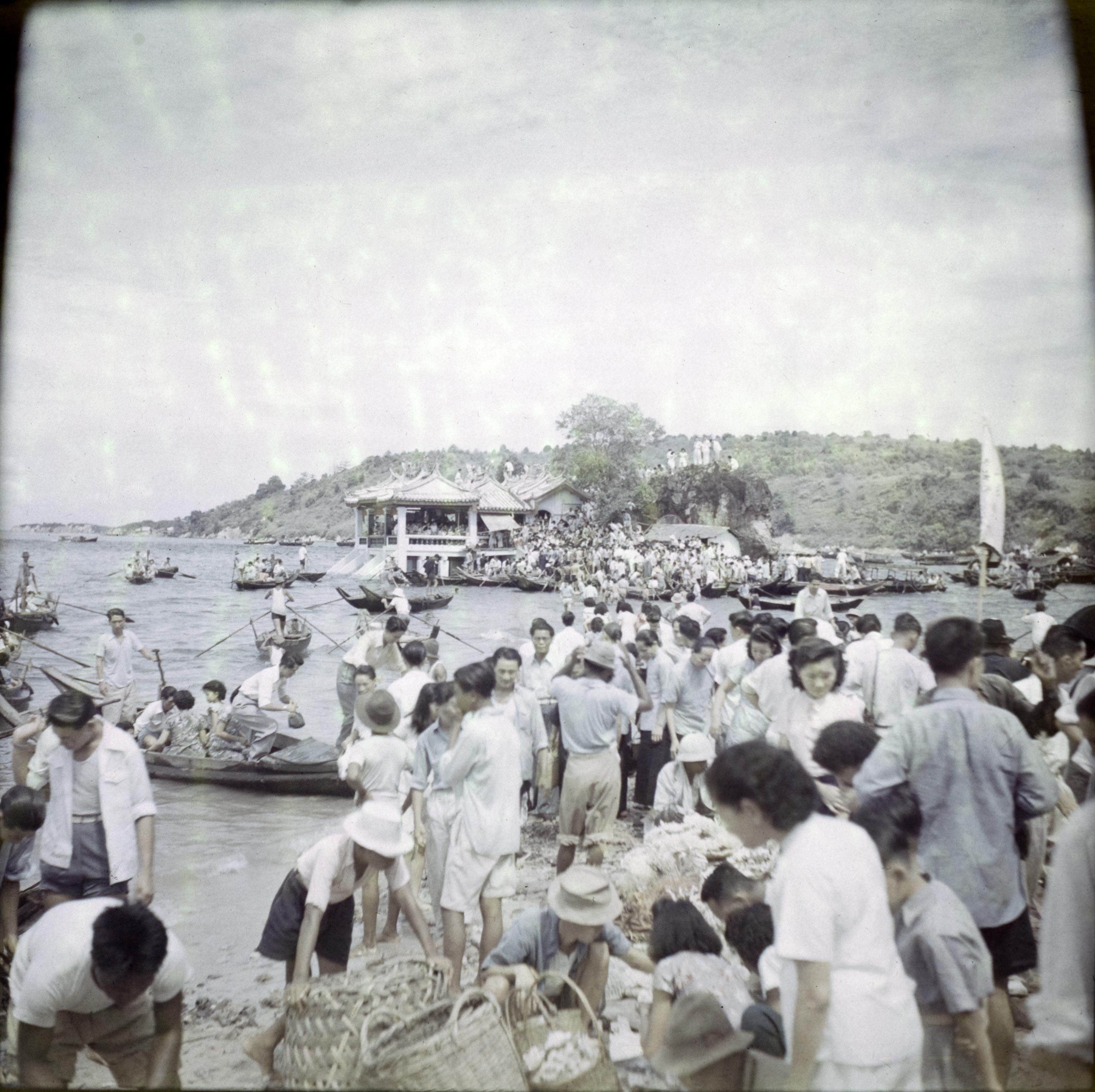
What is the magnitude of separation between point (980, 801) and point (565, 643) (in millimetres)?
4416

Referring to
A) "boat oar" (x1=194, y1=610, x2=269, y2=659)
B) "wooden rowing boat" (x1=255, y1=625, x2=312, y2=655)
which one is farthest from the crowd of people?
"boat oar" (x1=194, y1=610, x2=269, y2=659)

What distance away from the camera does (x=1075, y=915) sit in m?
1.87

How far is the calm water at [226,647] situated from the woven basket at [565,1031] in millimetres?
2459

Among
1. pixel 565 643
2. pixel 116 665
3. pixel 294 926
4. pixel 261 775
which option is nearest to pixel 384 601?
pixel 116 665

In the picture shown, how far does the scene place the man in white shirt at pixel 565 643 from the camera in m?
6.60

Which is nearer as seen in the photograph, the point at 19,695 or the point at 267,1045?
the point at 267,1045

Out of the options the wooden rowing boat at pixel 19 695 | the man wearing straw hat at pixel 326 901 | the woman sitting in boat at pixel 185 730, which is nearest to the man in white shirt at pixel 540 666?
the man wearing straw hat at pixel 326 901

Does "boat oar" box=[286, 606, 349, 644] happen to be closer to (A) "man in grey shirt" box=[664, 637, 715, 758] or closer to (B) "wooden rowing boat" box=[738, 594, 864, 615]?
(B) "wooden rowing boat" box=[738, 594, 864, 615]

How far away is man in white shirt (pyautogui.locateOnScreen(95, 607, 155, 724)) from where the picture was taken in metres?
8.14

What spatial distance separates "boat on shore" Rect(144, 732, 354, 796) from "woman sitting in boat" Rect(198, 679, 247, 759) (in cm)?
14

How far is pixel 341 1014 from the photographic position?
8.61 feet

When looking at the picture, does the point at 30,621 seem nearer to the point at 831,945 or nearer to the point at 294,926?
the point at 294,926

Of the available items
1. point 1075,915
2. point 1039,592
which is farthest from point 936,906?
point 1039,592

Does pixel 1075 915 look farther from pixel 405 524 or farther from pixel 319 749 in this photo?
pixel 405 524
